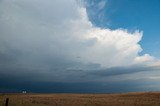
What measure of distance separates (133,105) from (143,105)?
63.2 inches

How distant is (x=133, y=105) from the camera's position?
4400cm

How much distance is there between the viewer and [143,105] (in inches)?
1748

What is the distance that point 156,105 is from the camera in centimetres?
4412

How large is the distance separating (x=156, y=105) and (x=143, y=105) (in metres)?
1.87

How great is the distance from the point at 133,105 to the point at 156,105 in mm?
3406
